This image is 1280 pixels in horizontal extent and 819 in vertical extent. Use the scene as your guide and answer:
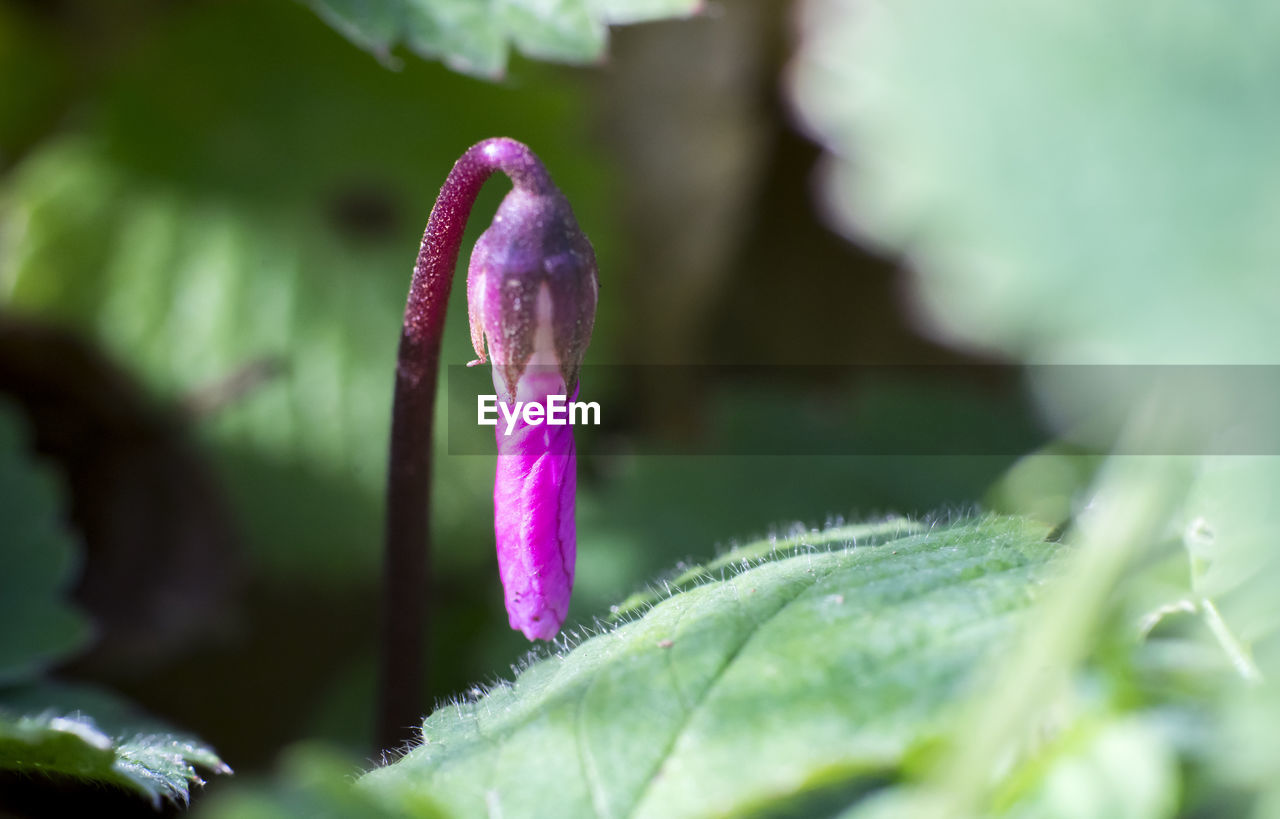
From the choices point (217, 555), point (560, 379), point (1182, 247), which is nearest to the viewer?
point (1182, 247)

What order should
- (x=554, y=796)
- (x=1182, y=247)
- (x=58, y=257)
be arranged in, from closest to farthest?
(x=1182, y=247) → (x=554, y=796) → (x=58, y=257)

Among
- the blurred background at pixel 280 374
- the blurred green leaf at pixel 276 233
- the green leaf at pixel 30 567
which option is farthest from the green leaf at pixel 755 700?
the blurred green leaf at pixel 276 233

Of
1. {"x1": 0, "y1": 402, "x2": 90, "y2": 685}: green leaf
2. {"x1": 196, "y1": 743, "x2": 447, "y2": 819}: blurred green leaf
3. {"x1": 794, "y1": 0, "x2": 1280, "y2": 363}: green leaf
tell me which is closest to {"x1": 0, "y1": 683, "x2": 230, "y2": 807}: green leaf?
{"x1": 0, "y1": 402, "x2": 90, "y2": 685}: green leaf

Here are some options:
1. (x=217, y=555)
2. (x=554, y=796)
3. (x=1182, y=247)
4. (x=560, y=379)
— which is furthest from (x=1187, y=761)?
(x=217, y=555)

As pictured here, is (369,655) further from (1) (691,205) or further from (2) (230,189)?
(1) (691,205)

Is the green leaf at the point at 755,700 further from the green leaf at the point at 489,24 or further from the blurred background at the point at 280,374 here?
the blurred background at the point at 280,374

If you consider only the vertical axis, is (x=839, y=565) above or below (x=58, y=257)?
below

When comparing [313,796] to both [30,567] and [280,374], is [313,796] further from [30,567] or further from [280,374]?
[280,374]

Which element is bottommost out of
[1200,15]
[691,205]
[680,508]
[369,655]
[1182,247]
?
[369,655]
